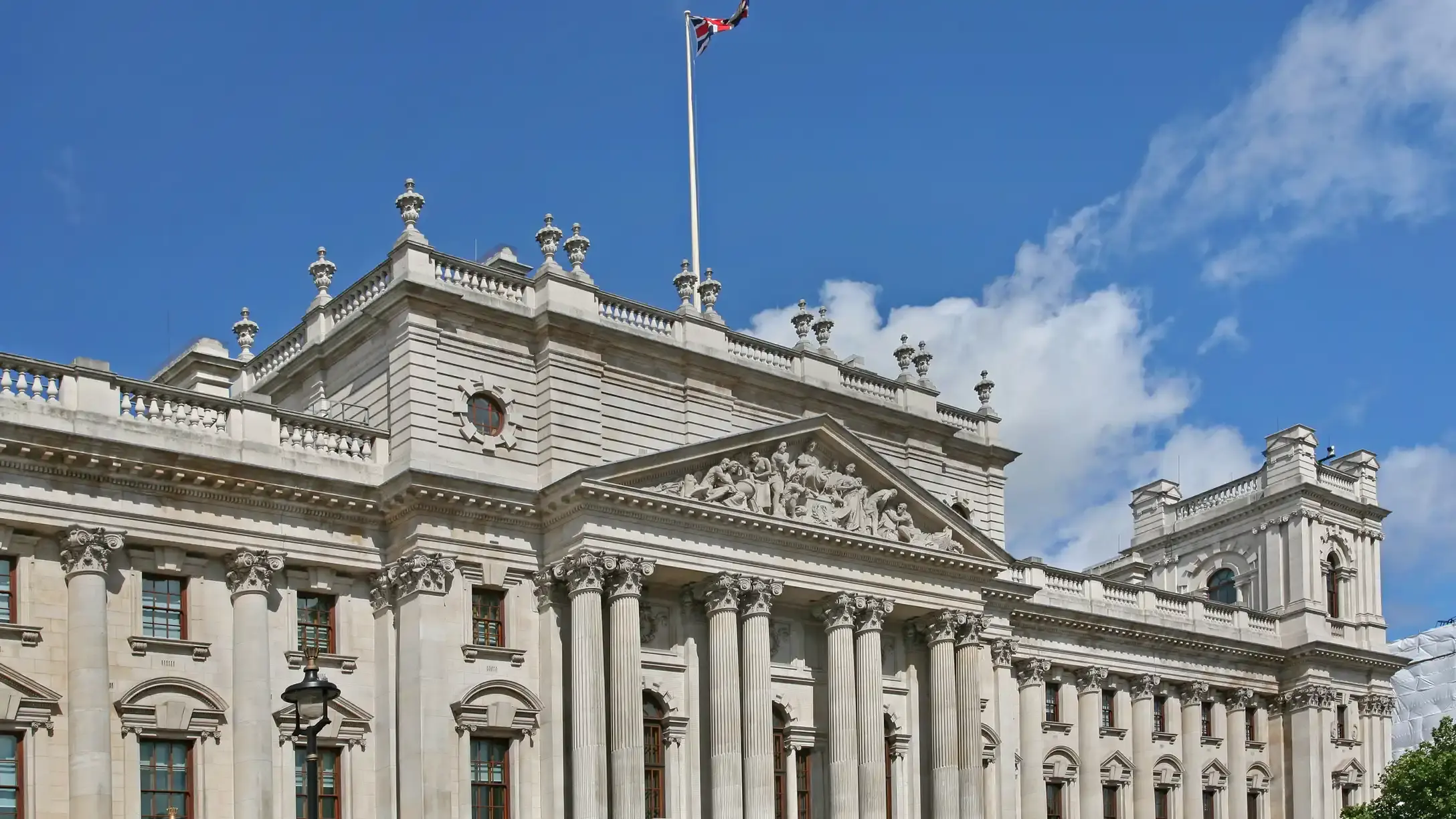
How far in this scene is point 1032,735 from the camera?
5784cm

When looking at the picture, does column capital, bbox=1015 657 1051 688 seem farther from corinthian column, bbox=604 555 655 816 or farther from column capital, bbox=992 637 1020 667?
corinthian column, bbox=604 555 655 816

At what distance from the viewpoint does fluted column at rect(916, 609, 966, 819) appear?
48938 mm

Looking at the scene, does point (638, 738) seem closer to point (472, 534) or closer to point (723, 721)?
point (723, 721)

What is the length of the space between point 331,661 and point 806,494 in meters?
13.2

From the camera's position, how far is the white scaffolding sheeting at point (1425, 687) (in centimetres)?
10519

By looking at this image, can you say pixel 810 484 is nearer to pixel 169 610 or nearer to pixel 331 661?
pixel 331 661

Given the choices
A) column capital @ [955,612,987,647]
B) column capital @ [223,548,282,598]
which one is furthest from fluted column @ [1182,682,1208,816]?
column capital @ [223,548,282,598]

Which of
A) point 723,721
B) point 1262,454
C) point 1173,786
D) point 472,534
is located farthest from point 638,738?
point 1262,454

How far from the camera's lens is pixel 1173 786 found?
62.3 m

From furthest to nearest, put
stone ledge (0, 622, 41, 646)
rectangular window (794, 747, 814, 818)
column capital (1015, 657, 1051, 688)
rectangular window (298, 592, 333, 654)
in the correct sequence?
column capital (1015, 657, 1051, 688) → rectangular window (794, 747, 814, 818) → rectangular window (298, 592, 333, 654) → stone ledge (0, 622, 41, 646)

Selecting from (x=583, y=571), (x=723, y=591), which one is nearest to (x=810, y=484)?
(x=723, y=591)

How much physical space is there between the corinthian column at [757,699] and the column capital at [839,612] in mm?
2091


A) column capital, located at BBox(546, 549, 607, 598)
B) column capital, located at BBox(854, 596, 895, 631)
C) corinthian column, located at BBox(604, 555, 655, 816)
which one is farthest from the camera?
column capital, located at BBox(854, 596, 895, 631)

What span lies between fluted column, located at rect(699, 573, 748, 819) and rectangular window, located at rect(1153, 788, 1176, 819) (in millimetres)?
22995
